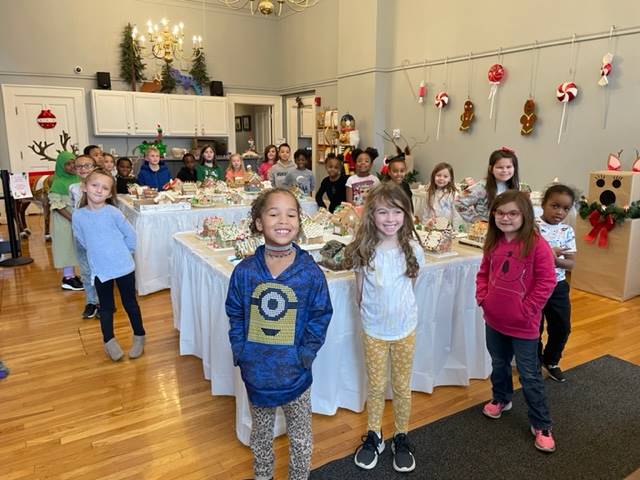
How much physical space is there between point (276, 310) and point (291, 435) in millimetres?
513

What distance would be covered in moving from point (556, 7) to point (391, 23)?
282 centimetres

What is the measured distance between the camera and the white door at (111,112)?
8641mm

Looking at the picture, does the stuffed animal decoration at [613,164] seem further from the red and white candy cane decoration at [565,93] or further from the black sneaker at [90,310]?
the black sneaker at [90,310]

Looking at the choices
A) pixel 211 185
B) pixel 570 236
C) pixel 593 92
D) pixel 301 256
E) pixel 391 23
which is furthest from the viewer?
pixel 391 23

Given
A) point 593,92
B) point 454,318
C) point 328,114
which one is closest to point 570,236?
point 454,318

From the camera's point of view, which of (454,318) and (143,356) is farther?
(143,356)

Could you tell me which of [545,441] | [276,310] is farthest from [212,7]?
[545,441]

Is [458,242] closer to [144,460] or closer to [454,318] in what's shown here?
[454,318]

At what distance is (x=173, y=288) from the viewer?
11.7 ft

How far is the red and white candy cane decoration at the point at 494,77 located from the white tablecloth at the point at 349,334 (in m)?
3.98

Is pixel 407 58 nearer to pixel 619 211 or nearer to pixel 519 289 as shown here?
pixel 619 211

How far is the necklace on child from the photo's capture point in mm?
1621

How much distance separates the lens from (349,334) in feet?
7.77

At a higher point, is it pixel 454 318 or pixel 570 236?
pixel 570 236
